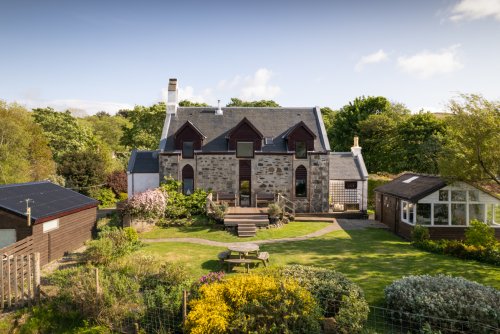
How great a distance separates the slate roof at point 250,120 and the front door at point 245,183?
198cm

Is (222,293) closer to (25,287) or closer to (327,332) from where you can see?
(327,332)

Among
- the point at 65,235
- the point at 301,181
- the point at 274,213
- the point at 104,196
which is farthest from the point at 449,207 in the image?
the point at 104,196

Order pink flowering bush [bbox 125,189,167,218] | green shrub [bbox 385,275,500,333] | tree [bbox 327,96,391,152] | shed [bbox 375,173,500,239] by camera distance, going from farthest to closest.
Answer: tree [bbox 327,96,391,152] → pink flowering bush [bbox 125,189,167,218] → shed [bbox 375,173,500,239] → green shrub [bbox 385,275,500,333]

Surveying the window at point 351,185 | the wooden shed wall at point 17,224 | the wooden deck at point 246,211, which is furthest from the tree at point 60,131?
the window at point 351,185

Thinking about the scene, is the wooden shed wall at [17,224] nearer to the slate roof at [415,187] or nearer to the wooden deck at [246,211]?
the wooden deck at [246,211]

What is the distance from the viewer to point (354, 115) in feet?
167

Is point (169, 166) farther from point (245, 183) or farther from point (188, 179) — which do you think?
point (245, 183)

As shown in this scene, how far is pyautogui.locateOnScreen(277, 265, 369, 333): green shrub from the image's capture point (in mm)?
8992

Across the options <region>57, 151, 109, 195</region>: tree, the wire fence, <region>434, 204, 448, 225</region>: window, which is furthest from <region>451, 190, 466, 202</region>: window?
<region>57, 151, 109, 195</region>: tree

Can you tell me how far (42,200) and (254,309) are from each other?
1374 cm

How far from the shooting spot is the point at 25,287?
1205cm

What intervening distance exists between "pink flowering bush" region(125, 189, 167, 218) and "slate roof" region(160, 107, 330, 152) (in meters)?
6.00

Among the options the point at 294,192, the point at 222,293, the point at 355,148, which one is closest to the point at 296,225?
the point at 294,192

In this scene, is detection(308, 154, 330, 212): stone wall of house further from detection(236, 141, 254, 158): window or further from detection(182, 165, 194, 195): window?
detection(182, 165, 194, 195): window
